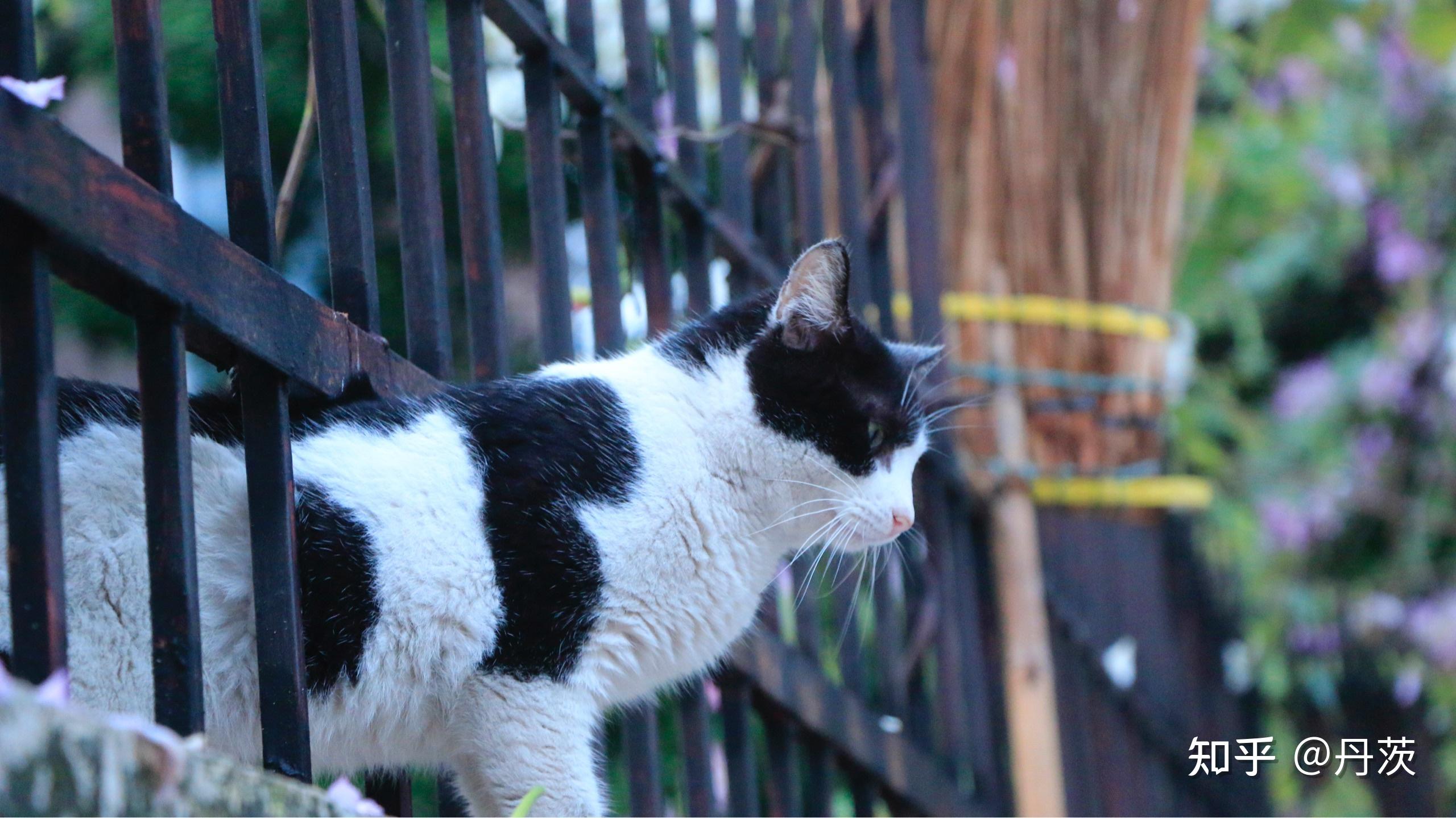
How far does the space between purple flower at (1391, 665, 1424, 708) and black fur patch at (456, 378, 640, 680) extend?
3.60m

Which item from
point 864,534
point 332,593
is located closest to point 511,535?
point 332,593

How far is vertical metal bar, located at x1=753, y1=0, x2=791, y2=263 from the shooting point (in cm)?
240

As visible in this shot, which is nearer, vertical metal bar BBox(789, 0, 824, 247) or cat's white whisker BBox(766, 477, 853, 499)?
cat's white whisker BBox(766, 477, 853, 499)

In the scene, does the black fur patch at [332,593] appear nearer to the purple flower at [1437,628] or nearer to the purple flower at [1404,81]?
the purple flower at [1437,628]

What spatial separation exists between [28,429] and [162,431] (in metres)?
0.13

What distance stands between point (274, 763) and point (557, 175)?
894 millimetres

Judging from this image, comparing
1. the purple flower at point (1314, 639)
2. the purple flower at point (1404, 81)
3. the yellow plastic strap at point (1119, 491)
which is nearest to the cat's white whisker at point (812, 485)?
the yellow plastic strap at point (1119, 491)

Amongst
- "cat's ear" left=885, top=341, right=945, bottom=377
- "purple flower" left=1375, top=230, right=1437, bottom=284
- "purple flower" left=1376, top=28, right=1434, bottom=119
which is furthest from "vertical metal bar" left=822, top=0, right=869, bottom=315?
"purple flower" left=1376, top=28, right=1434, bottom=119

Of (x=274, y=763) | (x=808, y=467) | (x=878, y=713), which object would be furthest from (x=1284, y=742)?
(x=274, y=763)

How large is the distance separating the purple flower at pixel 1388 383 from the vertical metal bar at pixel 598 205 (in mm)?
4141

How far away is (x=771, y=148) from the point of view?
2.58 metres

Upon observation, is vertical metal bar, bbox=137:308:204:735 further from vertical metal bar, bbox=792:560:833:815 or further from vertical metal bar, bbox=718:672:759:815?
vertical metal bar, bbox=792:560:833:815

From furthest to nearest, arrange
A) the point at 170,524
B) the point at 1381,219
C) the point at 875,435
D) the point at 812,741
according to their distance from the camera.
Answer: the point at 1381,219 → the point at 812,741 → the point at 875,435 → the point at 170,524

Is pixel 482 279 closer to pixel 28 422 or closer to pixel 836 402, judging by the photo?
pixel 836 402
